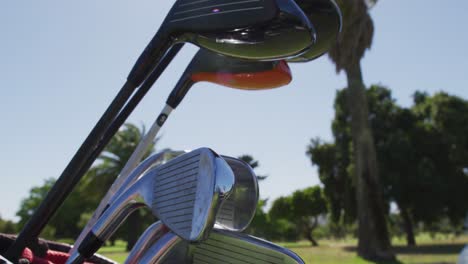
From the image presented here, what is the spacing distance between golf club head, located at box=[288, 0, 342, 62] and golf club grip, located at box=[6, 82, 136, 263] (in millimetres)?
563

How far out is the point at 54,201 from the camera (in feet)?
4.38

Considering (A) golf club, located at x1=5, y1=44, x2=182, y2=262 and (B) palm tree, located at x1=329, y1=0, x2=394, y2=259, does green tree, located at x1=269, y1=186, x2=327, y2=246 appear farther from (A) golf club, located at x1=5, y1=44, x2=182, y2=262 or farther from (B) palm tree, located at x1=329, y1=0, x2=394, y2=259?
(A) golf club, located at x1=5, y1=44, x2=182, y2=262

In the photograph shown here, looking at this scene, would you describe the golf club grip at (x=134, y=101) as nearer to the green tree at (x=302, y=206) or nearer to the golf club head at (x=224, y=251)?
the golf club head at (x=224, y=251)

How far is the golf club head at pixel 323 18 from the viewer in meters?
1.14

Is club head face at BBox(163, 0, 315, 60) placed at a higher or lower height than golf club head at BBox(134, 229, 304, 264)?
higher

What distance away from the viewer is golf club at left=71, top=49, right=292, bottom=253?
133 cm

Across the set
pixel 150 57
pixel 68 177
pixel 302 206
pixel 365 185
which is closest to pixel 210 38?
pixel 150 57

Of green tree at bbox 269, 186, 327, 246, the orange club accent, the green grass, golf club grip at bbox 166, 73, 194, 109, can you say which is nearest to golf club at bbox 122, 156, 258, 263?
the orange club accent

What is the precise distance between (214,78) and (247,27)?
59 centimetres

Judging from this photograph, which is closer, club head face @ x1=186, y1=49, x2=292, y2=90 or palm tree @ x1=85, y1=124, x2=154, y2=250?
club head face @ x1=186, y1=49, x2=292, y2=90

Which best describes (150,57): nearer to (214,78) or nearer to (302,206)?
(214,78)

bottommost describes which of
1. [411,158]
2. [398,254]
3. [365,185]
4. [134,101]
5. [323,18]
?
[398,254]

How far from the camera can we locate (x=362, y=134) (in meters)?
11.6

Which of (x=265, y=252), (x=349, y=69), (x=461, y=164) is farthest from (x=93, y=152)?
(x=461, y=164)
